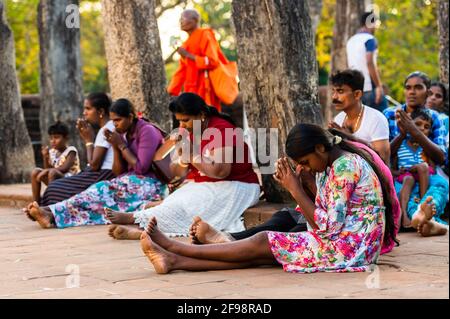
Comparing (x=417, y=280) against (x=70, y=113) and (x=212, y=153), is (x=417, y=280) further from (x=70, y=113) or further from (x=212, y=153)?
(x=70, y=113)

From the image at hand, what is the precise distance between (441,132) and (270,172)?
1.59m

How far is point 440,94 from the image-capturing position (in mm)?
9219

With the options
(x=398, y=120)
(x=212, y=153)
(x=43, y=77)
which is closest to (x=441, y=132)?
(x=398, y=120)

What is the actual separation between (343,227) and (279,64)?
9.95 ft

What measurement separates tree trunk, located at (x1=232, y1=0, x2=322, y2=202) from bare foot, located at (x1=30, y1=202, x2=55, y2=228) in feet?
7.04

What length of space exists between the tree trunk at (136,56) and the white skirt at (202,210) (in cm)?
268

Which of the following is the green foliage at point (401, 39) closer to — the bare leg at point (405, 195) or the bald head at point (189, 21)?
the bald head at point (189, 21)

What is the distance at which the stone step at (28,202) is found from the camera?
8.20 meters

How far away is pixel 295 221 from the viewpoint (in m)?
6.62

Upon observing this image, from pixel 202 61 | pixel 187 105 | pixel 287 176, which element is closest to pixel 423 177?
pixel 187 105

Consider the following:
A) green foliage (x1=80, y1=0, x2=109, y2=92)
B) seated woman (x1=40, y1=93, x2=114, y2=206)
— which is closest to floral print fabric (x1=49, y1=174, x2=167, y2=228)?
seated woman (x1=40, y1=93, x2=114, y2=206)

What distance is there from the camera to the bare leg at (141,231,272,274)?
19.7ft

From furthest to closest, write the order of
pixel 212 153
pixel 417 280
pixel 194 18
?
1. pixel 194 18
2. pixel 212 153
3. pixel 417 280

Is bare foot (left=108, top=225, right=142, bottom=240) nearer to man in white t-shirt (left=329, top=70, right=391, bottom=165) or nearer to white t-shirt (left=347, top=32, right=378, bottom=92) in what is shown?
man in white t-shirt (left=329, top=70, right=391, bottom=165)
